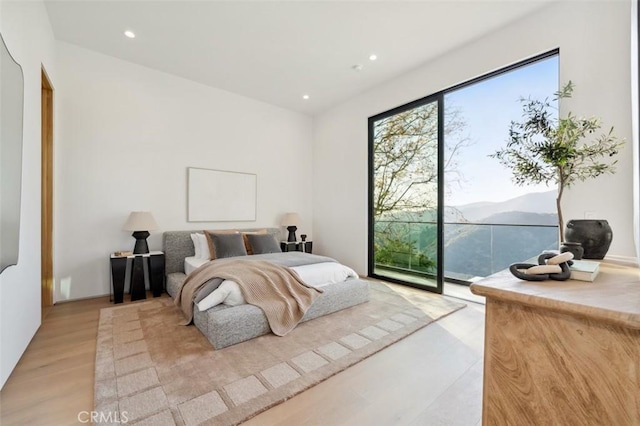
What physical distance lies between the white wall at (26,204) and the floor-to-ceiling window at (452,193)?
4.18 meters

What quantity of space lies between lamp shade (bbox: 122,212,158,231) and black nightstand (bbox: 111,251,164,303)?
1.24 ft

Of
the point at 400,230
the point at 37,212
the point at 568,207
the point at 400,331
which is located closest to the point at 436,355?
the point at 400,331

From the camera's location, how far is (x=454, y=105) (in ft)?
13.4

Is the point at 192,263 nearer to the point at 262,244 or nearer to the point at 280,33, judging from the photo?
the point at 262,244

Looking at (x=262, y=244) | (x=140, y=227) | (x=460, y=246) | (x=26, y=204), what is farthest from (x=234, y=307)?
(x=460, y=246)

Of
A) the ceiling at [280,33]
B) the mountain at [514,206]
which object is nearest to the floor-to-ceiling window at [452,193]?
the mountain at [514,206]

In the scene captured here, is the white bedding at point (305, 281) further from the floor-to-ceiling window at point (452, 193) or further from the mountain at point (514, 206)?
the mountain at point (514, 206)

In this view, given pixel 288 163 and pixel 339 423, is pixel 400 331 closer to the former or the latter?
pixel 339 423

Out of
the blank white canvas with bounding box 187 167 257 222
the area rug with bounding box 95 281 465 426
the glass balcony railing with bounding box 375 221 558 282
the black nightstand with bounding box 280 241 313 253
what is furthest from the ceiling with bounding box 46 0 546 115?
the area rug with bounding box 95 281 465 426

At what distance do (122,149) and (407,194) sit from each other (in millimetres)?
4295

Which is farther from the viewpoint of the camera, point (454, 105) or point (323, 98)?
point (323, 98)

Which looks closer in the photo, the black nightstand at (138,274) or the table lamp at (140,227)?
the black nightstand at (138,274)

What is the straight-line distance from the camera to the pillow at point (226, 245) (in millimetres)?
3832

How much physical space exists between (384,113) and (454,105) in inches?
41.8
